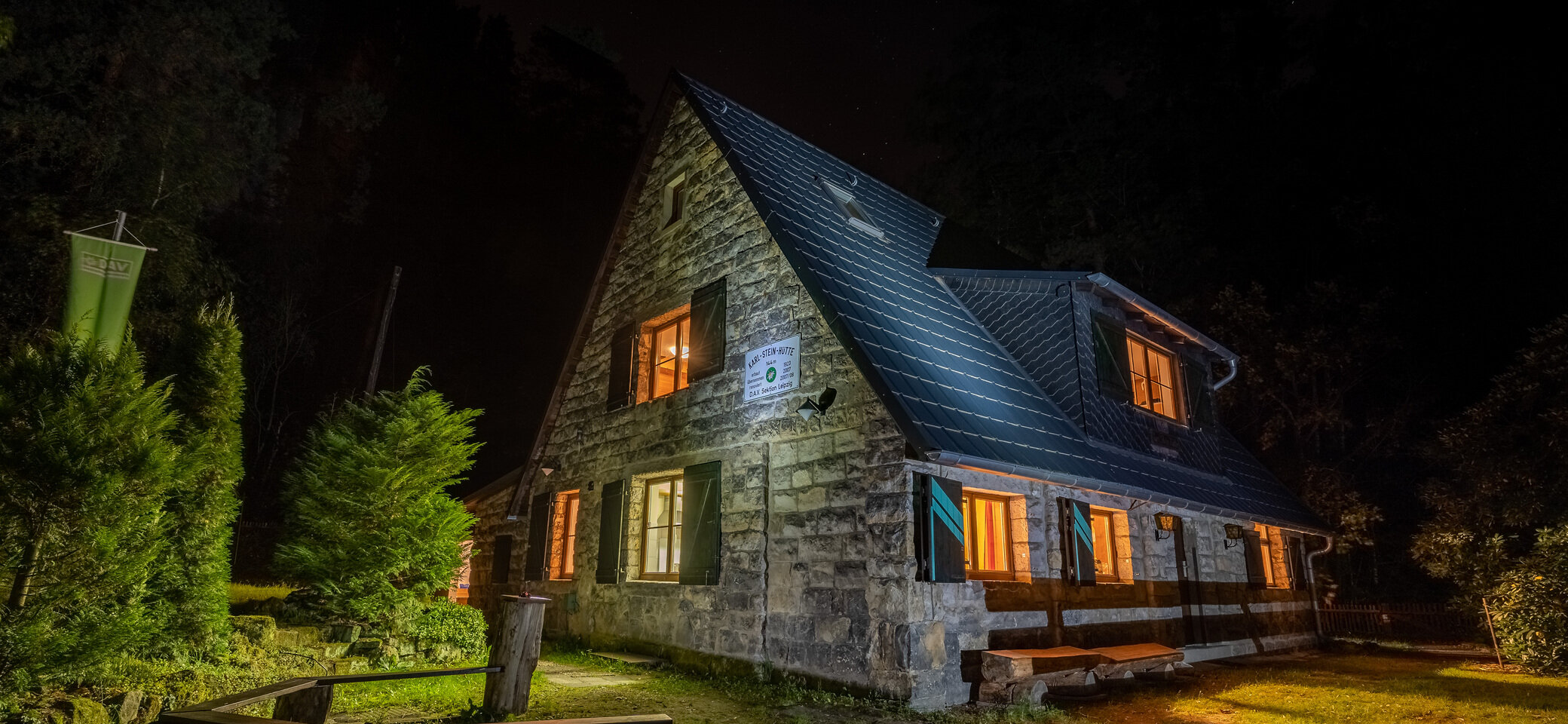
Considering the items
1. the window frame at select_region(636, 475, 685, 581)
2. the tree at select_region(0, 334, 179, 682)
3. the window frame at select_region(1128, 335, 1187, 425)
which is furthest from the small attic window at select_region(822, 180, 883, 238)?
the tree at select_region(0, 334, 179, 682)

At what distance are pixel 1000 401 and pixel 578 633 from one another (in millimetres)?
6844

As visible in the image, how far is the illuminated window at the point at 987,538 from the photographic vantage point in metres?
8.37

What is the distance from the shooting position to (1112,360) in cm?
1041

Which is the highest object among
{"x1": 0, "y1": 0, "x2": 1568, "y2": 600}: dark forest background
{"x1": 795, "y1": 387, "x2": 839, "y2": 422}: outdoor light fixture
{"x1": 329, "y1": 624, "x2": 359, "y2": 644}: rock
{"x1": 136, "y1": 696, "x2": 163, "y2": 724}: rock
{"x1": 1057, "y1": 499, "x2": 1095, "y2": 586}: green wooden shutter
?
{"x1": 0, "y1": 0, "x2": 1568, "y2": 600}: dark forest background

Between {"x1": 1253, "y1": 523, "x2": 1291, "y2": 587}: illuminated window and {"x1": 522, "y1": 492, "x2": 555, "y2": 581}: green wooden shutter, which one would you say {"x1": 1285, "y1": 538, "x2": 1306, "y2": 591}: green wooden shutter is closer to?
{"x1": 1253, "y1": 523, "x2": 1291, "y2": 587}: illuminated window

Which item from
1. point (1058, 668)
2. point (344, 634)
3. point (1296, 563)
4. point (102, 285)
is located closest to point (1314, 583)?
point (1296, 563)

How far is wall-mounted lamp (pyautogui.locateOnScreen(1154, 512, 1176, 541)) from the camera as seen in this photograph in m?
10.2

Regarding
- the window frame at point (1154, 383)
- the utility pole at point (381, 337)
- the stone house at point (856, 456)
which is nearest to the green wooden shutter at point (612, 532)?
the stone house at point (856, 456)

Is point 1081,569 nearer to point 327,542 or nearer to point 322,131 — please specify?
point 327,542

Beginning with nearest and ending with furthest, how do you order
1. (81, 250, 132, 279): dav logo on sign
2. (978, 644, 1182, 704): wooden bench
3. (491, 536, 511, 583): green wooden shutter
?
(978, 644, 1182, 704): wooden bench → (81, 250, 132, 279): dav logo on sign → (491, 536, 511, 583): green wooden shutter

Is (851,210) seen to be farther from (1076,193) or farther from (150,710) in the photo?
(1076,193)

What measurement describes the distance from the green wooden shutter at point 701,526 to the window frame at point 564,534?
3210mm

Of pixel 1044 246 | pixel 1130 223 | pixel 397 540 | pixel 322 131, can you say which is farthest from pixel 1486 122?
pixel 322 131

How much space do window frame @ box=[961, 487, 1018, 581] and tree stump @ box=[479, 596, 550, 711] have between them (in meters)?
4.32
